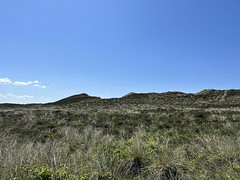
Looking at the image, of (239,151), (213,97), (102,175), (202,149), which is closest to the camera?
(102,175)

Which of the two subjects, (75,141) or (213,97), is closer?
(75,141)

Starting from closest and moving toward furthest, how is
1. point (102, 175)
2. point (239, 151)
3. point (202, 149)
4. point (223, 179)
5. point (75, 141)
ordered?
point (223, 179), point (102, 175), point (239, 151), point (202, 149), point (75, 141)

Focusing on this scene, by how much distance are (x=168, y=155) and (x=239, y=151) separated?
148 cm

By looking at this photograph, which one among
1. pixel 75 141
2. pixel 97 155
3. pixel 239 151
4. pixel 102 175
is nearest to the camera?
pixel 102 175

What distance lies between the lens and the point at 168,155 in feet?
19.0

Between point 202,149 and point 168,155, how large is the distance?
4.03ft

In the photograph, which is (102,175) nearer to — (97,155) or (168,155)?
(97,155)

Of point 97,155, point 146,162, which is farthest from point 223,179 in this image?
point 97,155

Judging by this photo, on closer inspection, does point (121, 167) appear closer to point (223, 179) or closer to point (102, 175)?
point (102, 175)

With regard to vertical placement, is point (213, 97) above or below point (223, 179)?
above

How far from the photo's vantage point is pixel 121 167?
18.6 ft

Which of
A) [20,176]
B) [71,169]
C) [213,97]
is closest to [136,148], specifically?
[71,169]

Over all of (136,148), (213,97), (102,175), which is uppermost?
(213,97)

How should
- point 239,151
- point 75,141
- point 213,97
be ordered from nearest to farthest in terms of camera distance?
point 239,151, point 75,141, point 213,97
